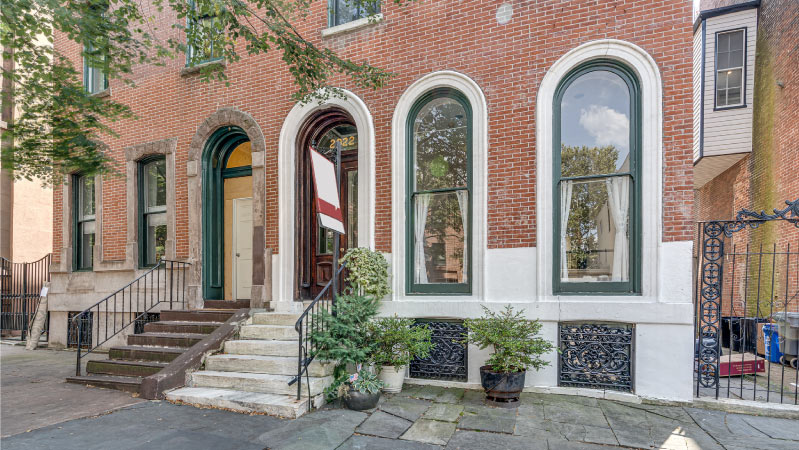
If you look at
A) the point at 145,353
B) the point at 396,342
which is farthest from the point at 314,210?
the point at 145,353

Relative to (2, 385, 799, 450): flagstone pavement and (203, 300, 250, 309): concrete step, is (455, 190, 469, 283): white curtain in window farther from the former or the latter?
(203, 300, 250, 309): concrete step

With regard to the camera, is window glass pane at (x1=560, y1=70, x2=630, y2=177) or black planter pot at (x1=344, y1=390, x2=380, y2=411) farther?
window glass pane at (x1=560, y1=70, x2=630, y2=177)

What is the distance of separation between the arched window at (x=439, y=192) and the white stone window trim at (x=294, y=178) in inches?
24.9

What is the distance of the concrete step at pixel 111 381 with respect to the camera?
20.5 ft

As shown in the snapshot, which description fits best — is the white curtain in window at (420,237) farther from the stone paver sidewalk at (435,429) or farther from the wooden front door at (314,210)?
the stone paver sidewalk at (435,429)

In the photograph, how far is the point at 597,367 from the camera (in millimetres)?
5844

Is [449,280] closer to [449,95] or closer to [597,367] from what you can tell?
[597,367]

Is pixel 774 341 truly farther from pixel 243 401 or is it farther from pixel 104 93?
pixel 104 93

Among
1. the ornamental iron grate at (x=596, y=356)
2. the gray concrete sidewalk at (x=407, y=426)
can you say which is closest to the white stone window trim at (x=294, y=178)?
the gray concrete sidewalk at (x=407, y=426)

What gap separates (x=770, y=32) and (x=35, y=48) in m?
15.2

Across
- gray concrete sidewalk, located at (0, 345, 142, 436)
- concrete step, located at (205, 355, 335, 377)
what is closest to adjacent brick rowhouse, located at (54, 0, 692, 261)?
concrete step, located at (205, 355, 335, 377)

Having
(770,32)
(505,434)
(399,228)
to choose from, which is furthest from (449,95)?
(770,32)

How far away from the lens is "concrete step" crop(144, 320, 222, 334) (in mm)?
7215

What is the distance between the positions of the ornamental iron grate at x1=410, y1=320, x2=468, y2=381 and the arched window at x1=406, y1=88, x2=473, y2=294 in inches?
21.1
